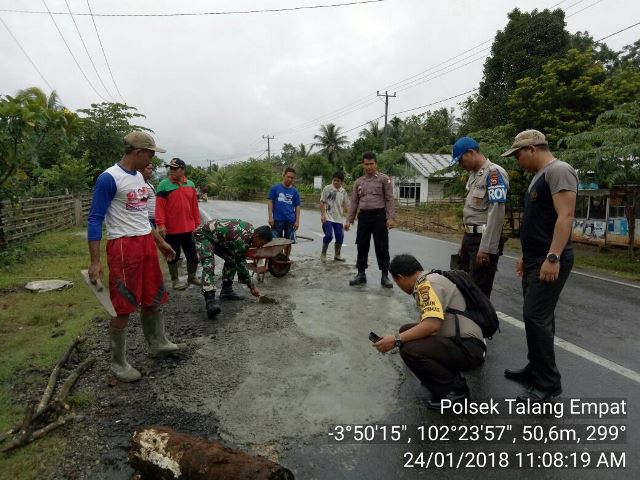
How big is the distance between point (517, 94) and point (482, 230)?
50.3 feet

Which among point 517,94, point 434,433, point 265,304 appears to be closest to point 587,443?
point 434,433

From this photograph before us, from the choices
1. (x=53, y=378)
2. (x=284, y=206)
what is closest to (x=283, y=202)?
(x=284, y=206)

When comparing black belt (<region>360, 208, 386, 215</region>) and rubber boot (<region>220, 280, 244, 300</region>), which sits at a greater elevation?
black belt (<region>360, 208, 386, 215</region>)

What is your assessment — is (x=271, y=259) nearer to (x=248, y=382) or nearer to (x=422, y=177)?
(x=248, y=382)

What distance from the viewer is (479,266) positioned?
13.2 feet

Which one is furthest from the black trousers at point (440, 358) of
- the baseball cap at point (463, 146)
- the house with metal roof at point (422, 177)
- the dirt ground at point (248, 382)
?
the house with metal roof at point (422, 177)

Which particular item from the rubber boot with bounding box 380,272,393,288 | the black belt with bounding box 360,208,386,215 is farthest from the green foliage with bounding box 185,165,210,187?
the rubber boot with bounding box 380,272,393,288

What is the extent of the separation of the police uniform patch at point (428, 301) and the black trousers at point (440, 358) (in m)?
0.22

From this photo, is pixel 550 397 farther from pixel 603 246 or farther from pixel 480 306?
pixel 603 246

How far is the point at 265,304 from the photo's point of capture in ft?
18.1

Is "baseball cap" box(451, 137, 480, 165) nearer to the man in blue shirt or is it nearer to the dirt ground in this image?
the dirt ground

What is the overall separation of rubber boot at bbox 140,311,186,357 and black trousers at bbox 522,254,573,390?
2956mm

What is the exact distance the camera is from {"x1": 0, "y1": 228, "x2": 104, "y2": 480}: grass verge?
2.53 metres

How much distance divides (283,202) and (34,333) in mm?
4250
